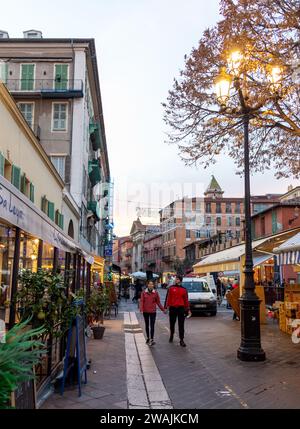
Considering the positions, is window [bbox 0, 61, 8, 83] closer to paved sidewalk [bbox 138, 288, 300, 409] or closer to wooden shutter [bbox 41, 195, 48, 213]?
wooden shutter [bbox 41, 195, 48, 213]

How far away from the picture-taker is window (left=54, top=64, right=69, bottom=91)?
2914cm

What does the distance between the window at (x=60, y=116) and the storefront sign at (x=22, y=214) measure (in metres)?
22.9

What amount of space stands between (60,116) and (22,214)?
83.3 ft

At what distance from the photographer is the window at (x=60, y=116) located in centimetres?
2867

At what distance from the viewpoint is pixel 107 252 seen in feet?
192

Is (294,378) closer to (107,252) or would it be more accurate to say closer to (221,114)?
(221,114)

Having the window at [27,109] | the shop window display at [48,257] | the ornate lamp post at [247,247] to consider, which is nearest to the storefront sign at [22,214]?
the shop window display at [48,257]

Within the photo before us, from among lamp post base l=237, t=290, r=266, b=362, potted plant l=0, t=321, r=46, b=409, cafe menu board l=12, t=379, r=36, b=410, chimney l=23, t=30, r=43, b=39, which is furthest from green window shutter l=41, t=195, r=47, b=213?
chimney l=23, t=30, r=43, b=39

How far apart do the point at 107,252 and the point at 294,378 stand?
52210 mm

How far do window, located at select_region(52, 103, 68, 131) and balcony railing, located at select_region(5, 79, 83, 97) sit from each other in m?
0.76

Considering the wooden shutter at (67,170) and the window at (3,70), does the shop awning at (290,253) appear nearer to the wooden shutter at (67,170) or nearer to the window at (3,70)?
the wooden shutter at (67,170)

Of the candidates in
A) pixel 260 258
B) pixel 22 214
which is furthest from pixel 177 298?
pixel 260 258

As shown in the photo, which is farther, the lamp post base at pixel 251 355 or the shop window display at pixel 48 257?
the lamp post base at pixel 251 355

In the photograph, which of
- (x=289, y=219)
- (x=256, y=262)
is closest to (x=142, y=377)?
(x=256, y=262)
